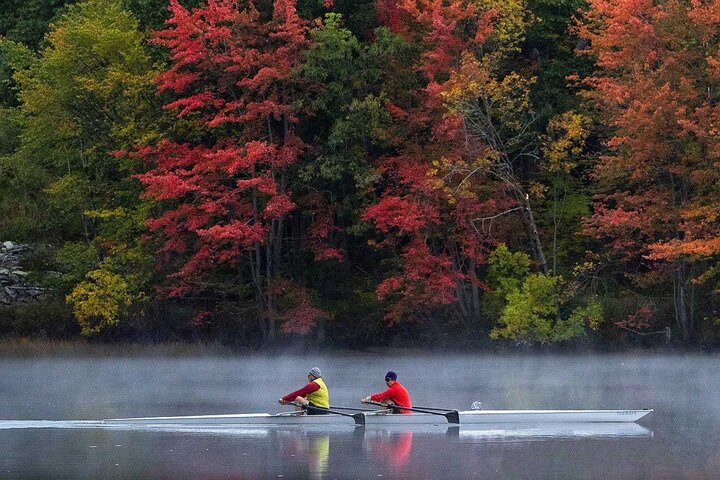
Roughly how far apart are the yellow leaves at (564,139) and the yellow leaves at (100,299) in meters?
14.1

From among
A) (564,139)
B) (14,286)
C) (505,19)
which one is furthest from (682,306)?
(14,286)

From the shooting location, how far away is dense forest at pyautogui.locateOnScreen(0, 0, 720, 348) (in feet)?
126

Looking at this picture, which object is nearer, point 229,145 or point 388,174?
point 388,174

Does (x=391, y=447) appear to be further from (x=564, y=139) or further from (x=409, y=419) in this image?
(x=564, y=139)

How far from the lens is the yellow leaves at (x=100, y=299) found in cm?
4188

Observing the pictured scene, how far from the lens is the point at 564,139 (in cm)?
3981

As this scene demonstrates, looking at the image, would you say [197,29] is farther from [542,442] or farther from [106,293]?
[542,442]

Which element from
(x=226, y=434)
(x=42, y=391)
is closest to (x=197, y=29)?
(x=42, y=391)

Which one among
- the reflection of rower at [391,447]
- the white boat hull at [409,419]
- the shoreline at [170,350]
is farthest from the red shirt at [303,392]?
the shoreline at [170,350]

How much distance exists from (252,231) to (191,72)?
5.53 metres

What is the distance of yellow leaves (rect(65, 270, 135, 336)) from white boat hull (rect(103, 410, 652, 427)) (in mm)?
16758

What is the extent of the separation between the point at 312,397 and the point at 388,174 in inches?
646

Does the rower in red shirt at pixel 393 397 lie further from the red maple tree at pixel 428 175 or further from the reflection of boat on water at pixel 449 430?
the red maple tree at pixel 428 175

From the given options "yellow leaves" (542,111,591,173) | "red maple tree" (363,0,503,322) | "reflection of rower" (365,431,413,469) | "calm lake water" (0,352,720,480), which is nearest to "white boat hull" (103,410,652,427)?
"calm lake water" (0,352,720,480)
